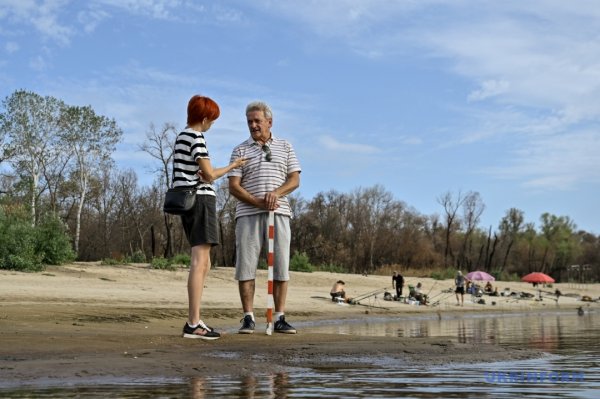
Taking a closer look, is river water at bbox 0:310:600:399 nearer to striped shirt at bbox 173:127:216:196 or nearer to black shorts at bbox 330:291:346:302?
striped shirt at bbox 173:127:216:196

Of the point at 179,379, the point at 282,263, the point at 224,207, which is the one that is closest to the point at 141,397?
the point at 179,379

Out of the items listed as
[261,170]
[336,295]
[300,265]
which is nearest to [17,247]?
[336,295]

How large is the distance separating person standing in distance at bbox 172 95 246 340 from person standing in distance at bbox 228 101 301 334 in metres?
0.53

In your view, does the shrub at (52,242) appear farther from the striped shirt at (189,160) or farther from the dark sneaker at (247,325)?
the striped shirt at (189,160)

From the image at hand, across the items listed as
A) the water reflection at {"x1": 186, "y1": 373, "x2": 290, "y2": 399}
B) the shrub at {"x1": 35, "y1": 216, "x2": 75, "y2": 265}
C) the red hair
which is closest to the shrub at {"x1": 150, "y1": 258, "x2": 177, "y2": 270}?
the shrub at {"x1": 35, "y1": 216, "x2": 75, "y2": 265}

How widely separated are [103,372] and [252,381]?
0.87m

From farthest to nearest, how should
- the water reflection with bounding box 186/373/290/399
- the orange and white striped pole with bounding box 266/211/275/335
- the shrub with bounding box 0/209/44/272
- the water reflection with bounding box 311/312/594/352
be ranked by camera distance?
the shrub with bounding box 0/209/44/272
the water reflection with bounding box 311/312/594/352
the orange and white striped pole with bounding box 266/211/275/335
the water reflection with bounding box 186/373/290/399

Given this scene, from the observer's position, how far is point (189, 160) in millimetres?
6332

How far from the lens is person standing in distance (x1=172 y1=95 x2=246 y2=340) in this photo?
20.4 feet

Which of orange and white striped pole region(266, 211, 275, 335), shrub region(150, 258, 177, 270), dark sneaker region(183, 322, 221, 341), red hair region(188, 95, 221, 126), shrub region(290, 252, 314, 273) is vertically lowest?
dark sneaker region(183, 322, 221, 341)

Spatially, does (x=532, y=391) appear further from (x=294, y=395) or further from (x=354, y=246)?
(x=354, y=246)

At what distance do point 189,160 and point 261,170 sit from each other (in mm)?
862

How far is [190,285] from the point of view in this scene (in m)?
6.22

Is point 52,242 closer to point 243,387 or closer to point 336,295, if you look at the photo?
point 336,295
